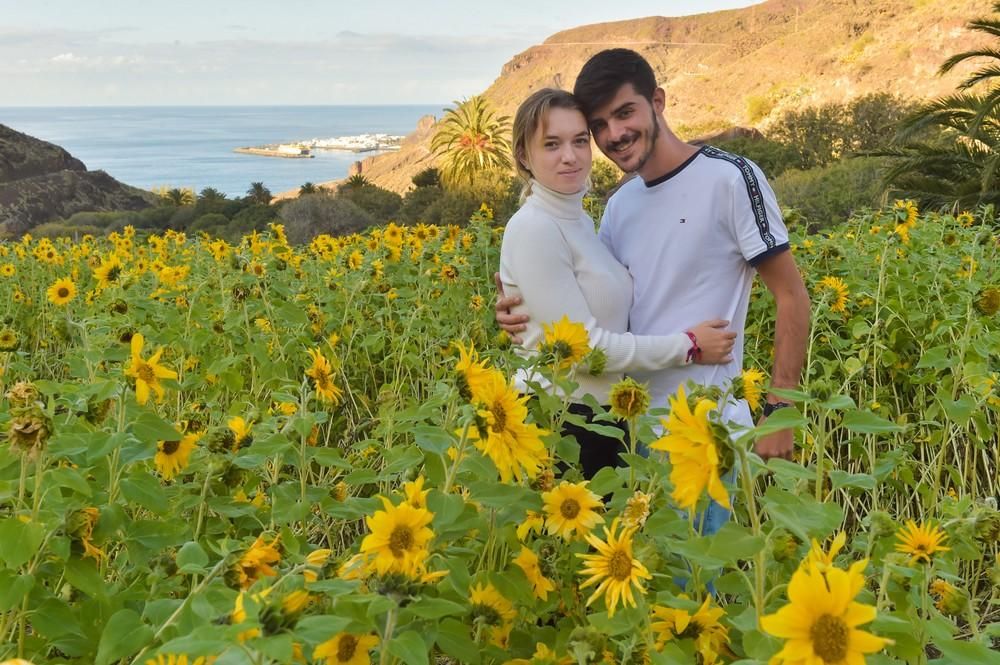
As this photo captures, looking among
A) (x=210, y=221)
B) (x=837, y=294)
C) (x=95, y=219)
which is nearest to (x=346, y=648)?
(x=837, y=294)

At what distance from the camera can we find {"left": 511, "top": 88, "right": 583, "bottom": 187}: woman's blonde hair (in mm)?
2080

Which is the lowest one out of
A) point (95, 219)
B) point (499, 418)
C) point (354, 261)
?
point (95, 219)

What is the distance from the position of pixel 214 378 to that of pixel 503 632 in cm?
193

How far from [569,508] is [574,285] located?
2.83ft

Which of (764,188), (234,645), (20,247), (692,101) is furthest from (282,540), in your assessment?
(692,101)

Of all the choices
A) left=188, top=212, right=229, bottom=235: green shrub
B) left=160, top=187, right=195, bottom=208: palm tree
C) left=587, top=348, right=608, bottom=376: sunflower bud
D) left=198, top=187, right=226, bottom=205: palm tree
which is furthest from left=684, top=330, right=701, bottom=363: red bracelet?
left=160, top=187, right=195, bottom=208: palm tree

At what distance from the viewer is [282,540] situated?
47.4 inches

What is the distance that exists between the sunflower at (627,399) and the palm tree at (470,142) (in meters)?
26.1

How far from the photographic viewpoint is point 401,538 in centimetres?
99

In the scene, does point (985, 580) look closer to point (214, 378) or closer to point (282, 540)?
point (282, 540)

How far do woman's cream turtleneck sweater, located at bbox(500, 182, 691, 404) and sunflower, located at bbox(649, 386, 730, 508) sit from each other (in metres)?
0.99

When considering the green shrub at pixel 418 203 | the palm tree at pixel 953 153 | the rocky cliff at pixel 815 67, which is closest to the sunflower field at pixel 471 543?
the palm tree at pixel 953 153

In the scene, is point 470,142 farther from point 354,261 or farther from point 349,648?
point 349,648

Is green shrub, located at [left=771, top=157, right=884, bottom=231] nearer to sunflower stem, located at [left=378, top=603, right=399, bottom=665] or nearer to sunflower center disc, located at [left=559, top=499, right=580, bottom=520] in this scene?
sunflower center disc, located at [left=559, top=499, right=580, bottom=520]
